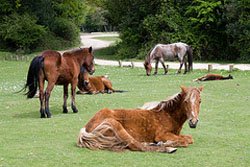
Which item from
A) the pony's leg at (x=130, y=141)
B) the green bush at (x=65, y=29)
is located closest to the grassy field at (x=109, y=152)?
the pony's leg at (x=130, y=141)

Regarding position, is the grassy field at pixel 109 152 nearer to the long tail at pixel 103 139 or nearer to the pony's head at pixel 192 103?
the long tail at pixel 103 139

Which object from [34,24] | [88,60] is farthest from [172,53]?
[34,24]

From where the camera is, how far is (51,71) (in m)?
13.1

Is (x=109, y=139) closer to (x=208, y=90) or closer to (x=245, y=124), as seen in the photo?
(x=245, y=124)

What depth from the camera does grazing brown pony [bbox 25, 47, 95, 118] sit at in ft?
42.8

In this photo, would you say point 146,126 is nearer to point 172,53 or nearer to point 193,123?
point 193,123

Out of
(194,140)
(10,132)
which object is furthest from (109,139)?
(10,132)

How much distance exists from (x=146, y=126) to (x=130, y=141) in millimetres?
447

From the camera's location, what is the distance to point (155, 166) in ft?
24.7

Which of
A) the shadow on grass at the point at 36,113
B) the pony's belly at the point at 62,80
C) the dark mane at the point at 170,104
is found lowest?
the shadow on grass at the point at 36,113

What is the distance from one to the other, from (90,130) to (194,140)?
200 cm

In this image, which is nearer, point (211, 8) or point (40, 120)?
point (40, 120)

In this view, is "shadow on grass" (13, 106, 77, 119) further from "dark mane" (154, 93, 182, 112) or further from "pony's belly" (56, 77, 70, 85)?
"dark mane" (154, 93, 182, 112)

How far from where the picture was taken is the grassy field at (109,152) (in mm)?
7879
